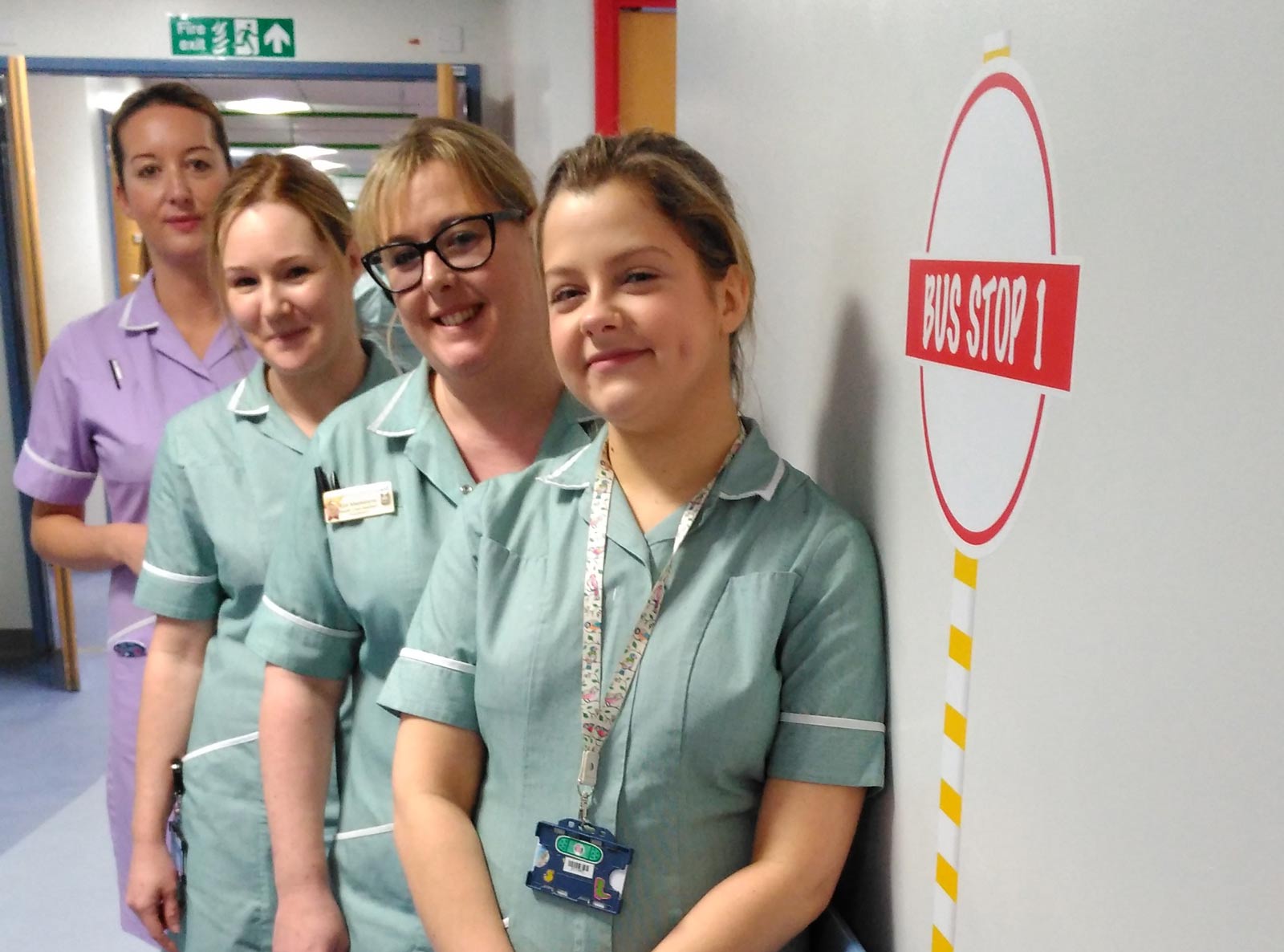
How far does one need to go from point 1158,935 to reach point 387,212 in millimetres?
1151

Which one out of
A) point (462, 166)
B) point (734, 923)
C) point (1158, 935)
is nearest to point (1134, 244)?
point (1158, 935)

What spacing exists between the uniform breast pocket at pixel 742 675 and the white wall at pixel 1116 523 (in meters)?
0.12

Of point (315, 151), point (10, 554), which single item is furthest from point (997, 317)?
point (315, 151)

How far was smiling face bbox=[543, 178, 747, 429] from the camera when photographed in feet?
3.60

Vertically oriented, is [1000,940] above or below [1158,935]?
below

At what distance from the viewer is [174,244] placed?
86.5 inches

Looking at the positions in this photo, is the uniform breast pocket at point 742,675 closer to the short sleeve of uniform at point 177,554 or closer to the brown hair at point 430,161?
the brown hair at point 430,161

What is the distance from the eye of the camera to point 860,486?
119 cm

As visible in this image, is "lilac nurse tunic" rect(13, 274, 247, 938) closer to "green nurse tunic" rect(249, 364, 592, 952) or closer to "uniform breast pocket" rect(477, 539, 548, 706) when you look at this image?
"green nurse tunic" rect(249, 364, 592, 952)

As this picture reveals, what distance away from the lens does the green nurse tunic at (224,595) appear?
1.65 metres

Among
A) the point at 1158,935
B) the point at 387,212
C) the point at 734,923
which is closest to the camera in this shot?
the point at 1158,935

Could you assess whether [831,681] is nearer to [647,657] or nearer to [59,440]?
[647,657]

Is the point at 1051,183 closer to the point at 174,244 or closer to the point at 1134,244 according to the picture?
the point at 1134,244

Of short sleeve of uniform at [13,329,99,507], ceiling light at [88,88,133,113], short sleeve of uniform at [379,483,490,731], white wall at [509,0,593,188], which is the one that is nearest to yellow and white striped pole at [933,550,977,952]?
Result: short sleeve of uniform at [379,483,490,731]
